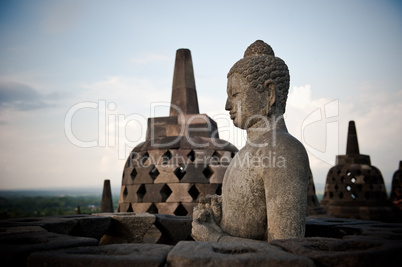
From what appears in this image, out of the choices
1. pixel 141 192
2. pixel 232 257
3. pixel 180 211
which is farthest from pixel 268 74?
pixel 141 192

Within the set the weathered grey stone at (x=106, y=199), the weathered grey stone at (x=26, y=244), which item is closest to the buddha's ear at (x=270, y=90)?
the weathered grey stone at (x=26, y=244)

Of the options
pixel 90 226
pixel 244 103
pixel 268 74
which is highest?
pixel 268 74

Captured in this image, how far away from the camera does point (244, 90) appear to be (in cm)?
333

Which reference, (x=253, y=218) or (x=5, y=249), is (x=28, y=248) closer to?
(x=5, y=249)

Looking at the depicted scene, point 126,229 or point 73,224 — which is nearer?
point 73,224

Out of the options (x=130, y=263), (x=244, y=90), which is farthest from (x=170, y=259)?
(x=244, y=90)

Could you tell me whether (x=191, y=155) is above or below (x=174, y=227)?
above

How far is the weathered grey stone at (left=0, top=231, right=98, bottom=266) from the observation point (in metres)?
1.78

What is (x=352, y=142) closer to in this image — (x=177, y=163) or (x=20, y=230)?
(x=177, y=163)

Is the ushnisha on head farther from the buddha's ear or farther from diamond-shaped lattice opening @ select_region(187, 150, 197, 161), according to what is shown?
diamond-shaped lattice opening @ select_region(187, 150, 197, 161)

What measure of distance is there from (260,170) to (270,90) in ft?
2.87

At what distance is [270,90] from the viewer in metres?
3.29

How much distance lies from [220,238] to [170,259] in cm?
119

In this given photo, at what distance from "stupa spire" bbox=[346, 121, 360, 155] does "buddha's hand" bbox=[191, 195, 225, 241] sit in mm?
12362
